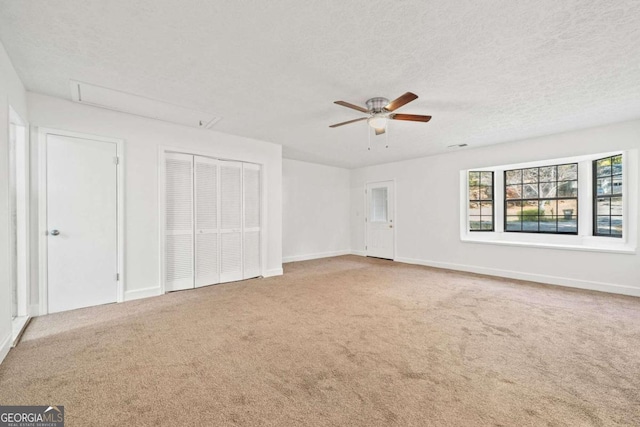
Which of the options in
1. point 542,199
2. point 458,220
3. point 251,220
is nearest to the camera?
point 251,220

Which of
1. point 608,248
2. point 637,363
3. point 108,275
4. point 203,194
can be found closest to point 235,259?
point 203,194

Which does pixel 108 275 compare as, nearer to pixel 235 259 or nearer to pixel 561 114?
pixel 235 259

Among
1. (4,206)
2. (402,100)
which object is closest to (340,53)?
(402,100)

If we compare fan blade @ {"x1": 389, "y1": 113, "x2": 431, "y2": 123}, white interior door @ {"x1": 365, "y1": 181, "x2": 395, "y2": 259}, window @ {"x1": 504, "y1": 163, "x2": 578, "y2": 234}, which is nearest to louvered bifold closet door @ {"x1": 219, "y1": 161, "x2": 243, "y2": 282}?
fan blade @ {"x1": 389, "y1": 113, "x2": 431, "y2": 123}

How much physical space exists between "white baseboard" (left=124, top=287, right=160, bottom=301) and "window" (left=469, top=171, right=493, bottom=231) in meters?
6.01

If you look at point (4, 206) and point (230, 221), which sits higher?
point (4, 206)

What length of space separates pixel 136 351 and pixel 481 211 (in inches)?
246

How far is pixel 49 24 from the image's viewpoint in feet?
6.56

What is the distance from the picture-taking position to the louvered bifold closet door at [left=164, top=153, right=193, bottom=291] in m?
4.09

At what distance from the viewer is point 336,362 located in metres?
2.18

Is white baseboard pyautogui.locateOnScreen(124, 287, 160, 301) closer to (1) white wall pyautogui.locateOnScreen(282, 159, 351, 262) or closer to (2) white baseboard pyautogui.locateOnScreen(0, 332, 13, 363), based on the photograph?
(2) white baseboard pyautogui.locateOnScreen(0, 332, 13, 363)

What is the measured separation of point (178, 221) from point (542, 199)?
6.49m

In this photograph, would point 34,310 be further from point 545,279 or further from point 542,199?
point 542,199

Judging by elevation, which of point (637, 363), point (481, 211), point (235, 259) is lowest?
point (637, 363)
